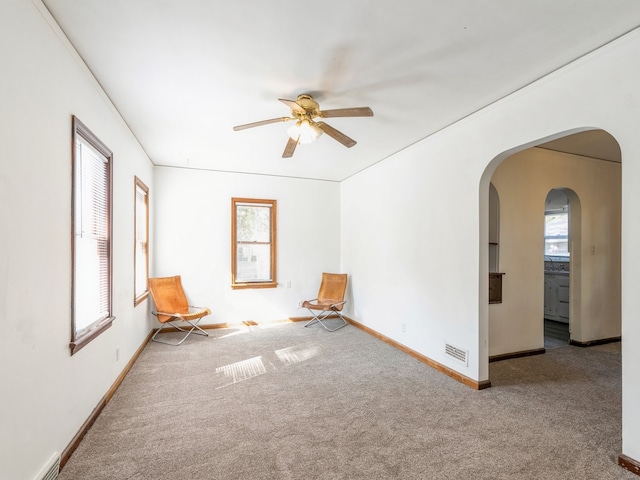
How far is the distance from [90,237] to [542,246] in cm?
472

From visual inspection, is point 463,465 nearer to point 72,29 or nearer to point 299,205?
point 72,29

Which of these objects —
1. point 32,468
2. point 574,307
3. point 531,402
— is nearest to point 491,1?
point 531,402

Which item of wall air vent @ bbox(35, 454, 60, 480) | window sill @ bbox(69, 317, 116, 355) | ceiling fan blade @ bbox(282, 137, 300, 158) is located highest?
ceiling fan blade @ bbox(282, 137, 300, 158)

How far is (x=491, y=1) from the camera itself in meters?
1.62

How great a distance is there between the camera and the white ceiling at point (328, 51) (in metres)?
1.69

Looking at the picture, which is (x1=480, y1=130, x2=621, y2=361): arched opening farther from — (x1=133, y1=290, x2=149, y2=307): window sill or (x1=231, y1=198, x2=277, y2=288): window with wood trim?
(x1=133, y1=290, x2=149, y2=307): window sill

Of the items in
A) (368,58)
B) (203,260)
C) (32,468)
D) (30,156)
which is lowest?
(32,468)

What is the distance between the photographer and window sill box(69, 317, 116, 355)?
2.02 metres

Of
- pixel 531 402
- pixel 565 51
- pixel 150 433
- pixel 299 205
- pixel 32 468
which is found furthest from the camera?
pixel 299 205

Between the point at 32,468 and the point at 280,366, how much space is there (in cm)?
216

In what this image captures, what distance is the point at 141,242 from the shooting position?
4.31 meters

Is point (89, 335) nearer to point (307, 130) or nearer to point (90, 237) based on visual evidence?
point (90, 237)

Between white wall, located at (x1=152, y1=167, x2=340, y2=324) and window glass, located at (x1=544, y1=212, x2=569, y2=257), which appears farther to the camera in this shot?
window glass, located at (x1=544, y1=212, x2=569, y2=257)

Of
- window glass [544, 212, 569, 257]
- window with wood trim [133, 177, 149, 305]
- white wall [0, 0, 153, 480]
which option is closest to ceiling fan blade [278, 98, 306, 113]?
white wall [0, 0, 153, 480]
